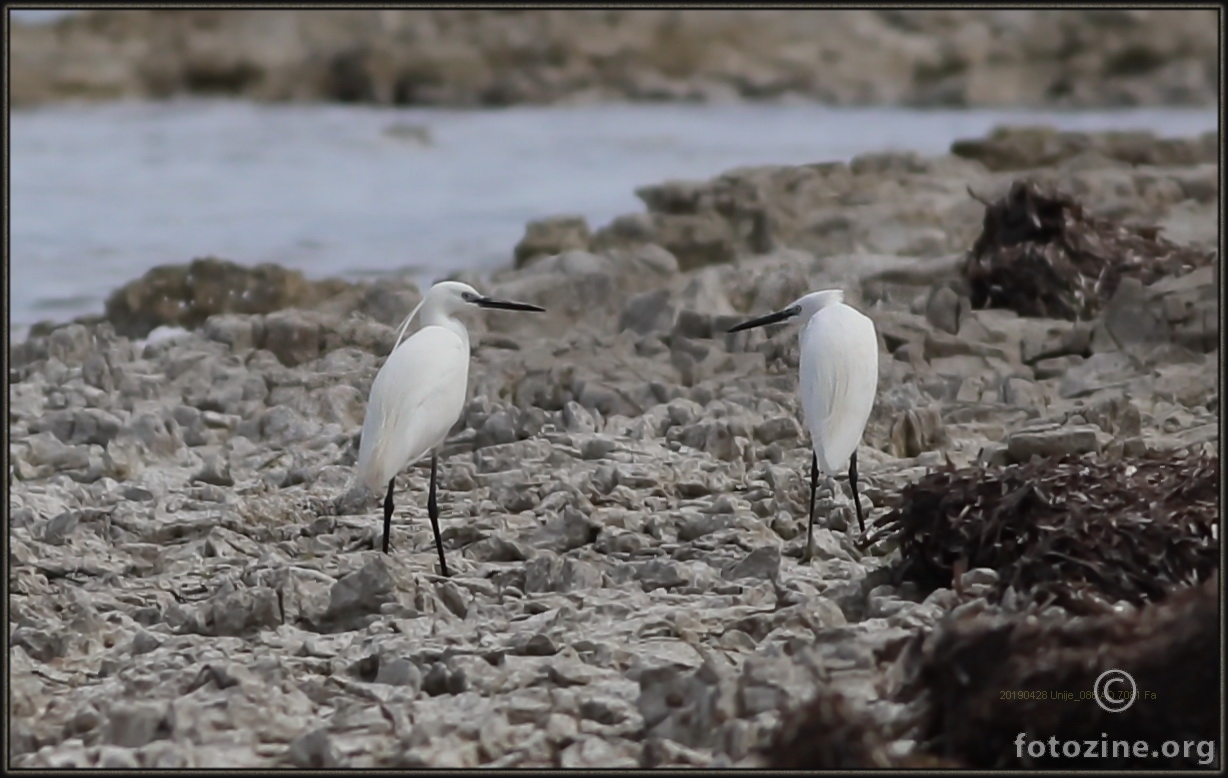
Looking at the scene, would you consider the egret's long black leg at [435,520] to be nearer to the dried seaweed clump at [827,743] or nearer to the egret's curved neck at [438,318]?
the egret's curved neck at [438,318]

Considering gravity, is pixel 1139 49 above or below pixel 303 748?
above

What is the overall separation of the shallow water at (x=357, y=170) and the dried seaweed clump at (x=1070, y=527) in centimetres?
682

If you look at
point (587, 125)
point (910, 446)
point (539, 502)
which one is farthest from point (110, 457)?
point (587, 125)

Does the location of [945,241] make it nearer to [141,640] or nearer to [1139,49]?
[141,640]

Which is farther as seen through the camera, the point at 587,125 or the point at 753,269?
the point at 587,125

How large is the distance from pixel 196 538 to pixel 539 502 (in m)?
1.20

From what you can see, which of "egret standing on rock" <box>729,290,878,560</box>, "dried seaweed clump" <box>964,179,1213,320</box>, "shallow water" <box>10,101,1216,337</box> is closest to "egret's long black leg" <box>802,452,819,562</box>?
"egret standing on rock" <box>729,290,878,560</box>

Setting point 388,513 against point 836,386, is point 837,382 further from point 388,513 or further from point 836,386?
point 388,513

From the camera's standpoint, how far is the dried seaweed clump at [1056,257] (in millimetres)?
8781

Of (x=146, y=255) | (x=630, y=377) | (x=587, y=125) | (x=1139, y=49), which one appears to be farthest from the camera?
(x=1139, y=49)

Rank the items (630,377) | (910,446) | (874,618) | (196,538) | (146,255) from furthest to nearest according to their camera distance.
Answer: (146,255)
(630,377)
(910,446)
(196,538)
(874,618)

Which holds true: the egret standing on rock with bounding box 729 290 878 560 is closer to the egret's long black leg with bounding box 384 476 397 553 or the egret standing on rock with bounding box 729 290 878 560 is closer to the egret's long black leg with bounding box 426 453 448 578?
the egret's long black leg with bounding box 426 453 448 578

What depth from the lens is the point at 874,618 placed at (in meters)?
4.77

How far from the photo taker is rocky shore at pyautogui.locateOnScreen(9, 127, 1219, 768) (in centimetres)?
408
